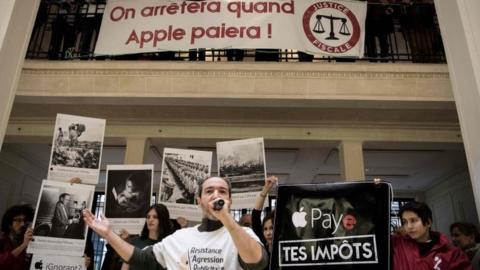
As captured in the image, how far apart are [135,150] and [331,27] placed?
3.77m

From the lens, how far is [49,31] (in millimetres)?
7574

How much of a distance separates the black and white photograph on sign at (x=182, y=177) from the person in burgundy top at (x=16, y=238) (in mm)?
1534

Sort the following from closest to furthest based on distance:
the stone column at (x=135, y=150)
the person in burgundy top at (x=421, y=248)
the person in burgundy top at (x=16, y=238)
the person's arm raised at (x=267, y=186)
→ the person in burgundy top at (x=421, y=248) → the person's arm raised at (x=267, y=186) → the person in burgundy top at (x=16, y=238) → the stone column at (x=135, y=150)

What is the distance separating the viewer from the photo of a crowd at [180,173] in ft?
16.5

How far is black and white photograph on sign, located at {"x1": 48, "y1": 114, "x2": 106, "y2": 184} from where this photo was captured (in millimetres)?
4391

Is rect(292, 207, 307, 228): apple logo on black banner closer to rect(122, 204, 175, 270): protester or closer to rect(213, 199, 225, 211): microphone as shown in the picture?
rect(122, 204, 175, 270): protester

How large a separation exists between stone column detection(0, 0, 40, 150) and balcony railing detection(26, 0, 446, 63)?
281 centimetres

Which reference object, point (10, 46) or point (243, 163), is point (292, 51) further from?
point (10, 46)

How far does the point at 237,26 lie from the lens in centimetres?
597

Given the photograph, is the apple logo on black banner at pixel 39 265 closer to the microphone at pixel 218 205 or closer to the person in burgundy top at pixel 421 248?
the microphone at pixel 218 205

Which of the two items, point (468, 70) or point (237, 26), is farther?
point (237, 26)

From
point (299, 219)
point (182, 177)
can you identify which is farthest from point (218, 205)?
point (182, 177)

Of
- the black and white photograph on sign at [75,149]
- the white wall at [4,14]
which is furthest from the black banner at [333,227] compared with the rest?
the white wall at [4,14]

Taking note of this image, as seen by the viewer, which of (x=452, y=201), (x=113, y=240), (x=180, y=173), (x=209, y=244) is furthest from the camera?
(x=452, y=201)
